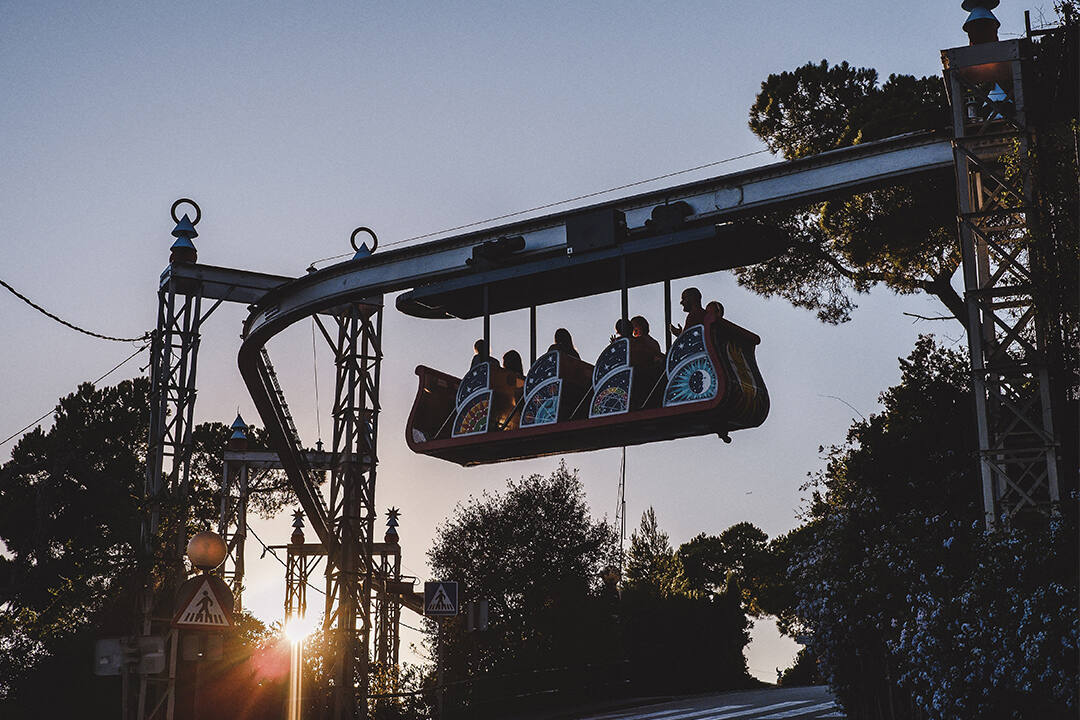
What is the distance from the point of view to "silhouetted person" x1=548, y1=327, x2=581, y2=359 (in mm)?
13930

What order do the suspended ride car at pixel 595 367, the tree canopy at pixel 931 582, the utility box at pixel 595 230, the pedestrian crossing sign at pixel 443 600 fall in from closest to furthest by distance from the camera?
the tree canopy at pixel 931 582 → the suspended ride car at pixel 595 367 → the utility box at pixel 595 230 → the pedestrian crossing sign at pixel 443 600

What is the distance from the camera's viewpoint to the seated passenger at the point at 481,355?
14.7m

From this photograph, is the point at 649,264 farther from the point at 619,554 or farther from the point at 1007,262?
the point at 619,554

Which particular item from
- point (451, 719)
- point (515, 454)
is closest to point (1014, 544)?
point (515, 454)

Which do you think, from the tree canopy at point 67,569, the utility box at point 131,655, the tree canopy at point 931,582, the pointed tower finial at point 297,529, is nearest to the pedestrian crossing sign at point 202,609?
the utility box at point 131,655

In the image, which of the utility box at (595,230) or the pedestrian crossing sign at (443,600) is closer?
the utility box at (595,230)

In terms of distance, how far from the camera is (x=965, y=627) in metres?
12.2

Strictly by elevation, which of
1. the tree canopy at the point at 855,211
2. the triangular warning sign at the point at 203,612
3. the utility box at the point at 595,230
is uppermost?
the tree canopy at the point at 855,211

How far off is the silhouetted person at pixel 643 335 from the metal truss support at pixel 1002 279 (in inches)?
137

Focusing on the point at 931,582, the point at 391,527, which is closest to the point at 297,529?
the point at 391,527

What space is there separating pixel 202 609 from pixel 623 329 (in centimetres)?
535

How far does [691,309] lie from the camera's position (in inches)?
513

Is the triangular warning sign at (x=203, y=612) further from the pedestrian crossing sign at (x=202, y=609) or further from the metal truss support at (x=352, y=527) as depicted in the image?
the metal truss support at (x=352, y=527)

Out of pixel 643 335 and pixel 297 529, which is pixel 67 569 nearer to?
pixel 643 335
